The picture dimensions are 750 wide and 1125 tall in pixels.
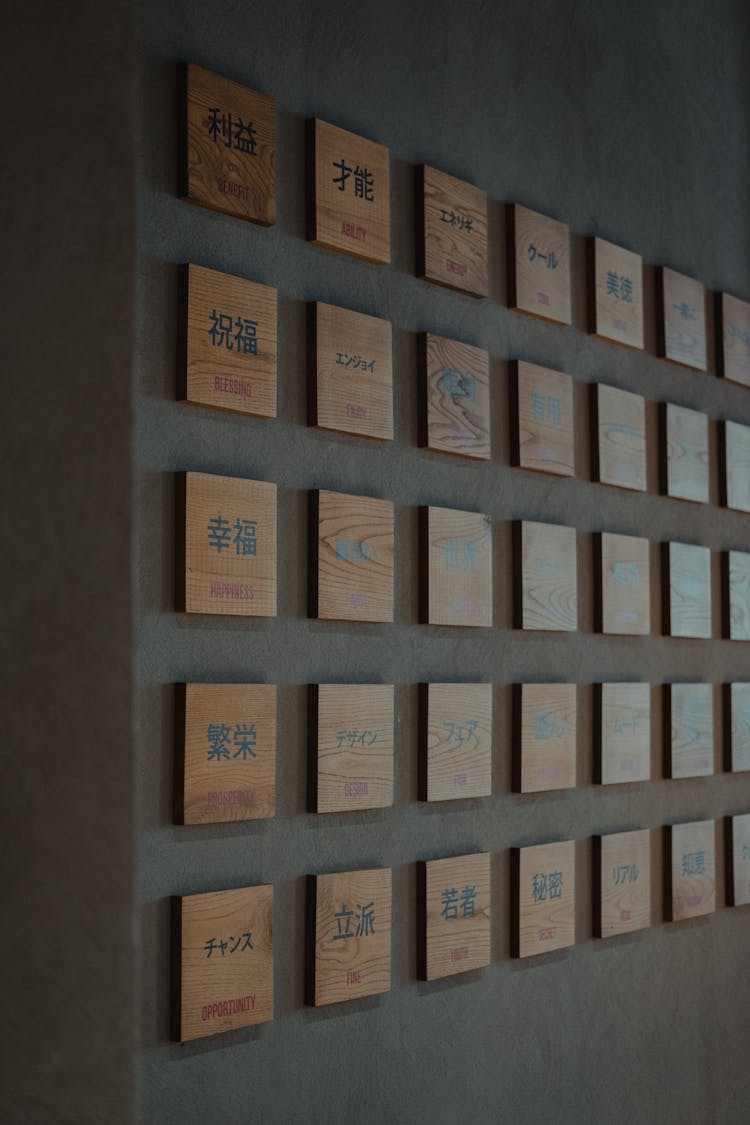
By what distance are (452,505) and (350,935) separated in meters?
0.68

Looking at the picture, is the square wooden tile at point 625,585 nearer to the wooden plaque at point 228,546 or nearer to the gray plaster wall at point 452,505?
the gray plaster wall at point 452,505

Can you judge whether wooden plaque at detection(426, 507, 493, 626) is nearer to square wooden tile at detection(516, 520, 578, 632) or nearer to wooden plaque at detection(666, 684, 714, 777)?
square wooden tile at detection(516, 520, 578, 632)

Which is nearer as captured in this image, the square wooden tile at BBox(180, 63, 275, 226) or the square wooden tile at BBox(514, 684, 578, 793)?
the square wooden tile at BBox(180, 63, 275, 226)

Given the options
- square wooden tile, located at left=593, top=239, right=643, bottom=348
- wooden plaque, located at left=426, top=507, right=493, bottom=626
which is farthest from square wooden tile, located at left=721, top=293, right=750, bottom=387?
wooden plaque, located at left=426, top=507, right=493, bottom=626

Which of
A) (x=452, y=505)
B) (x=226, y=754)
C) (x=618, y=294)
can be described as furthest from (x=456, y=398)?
(x=226, y=754)

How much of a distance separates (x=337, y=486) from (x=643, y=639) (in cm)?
85

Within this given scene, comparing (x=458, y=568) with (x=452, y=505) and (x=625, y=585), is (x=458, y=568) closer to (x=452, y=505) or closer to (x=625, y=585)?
(x=452, y=505)

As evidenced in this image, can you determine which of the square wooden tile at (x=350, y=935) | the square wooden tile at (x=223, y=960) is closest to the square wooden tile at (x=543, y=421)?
the square wooden tile at (x=350, y=935)

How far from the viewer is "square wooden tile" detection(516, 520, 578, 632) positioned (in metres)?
2.06

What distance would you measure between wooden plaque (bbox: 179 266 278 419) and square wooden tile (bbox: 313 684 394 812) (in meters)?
0.42

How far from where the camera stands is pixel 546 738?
2084 mm

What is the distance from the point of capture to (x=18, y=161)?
1.48 meters

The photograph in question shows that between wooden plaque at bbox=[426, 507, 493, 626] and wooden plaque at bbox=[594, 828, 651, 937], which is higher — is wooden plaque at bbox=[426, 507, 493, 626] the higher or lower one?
the higher one

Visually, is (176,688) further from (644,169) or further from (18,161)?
(644,169)
